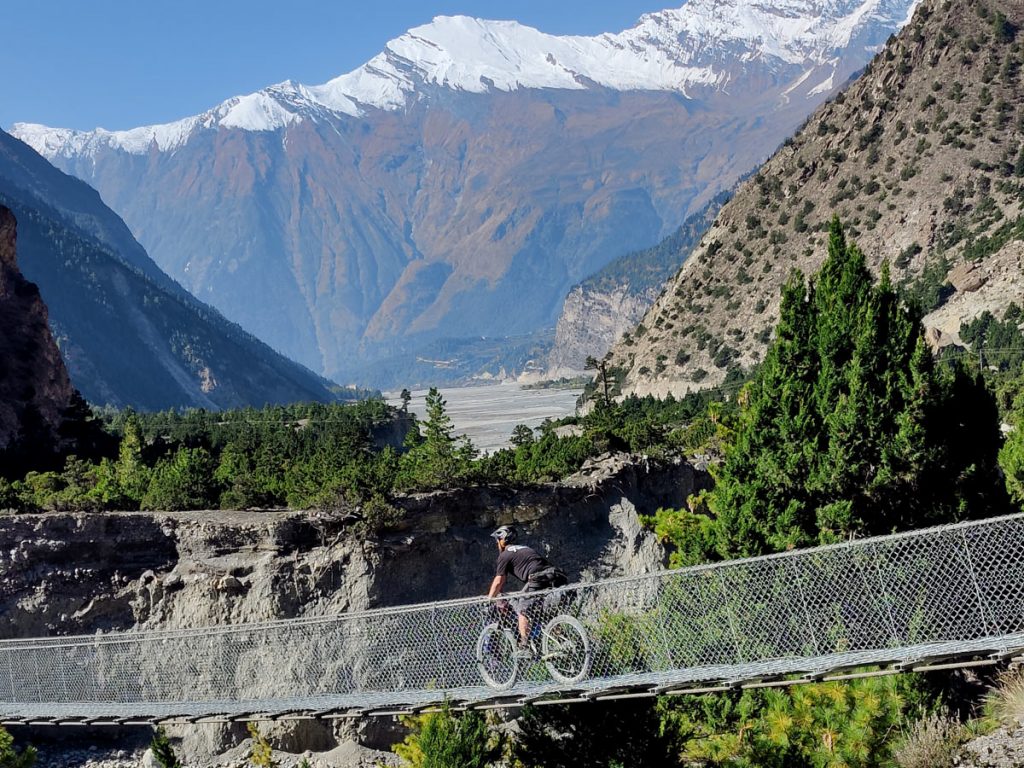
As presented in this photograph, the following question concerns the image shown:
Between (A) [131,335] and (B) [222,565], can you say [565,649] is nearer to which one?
(B) [222,565]

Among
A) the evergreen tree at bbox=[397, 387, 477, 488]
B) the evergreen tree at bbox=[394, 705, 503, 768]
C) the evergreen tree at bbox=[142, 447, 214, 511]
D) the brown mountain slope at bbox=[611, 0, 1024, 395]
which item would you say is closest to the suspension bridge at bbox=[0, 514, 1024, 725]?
the evergreen tree at bbox=[394, 705, 503, 768]

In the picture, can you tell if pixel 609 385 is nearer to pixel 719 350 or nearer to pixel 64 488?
pixel 719 350

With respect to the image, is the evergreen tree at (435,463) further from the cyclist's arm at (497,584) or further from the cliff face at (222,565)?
the cyclist's arm at (497,584)

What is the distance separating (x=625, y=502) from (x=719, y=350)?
43.9 meters

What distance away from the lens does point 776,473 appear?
1772 centimetres

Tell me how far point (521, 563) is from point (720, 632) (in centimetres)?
212

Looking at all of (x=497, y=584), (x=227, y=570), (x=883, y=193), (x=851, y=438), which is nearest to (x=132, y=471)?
(x=227, y=570)

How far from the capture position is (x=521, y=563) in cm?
1102

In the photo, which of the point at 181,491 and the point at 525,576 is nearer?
the point at 525,576

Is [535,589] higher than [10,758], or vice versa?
[535,589]

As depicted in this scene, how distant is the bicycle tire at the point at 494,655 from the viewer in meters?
11.0

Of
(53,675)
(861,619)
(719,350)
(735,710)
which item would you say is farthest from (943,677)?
(719,350)

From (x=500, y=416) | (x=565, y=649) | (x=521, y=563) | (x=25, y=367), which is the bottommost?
(x=500, y=416)

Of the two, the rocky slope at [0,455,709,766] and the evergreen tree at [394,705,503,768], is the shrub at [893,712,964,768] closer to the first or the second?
the evergreen tree at [394,705,503,768]
